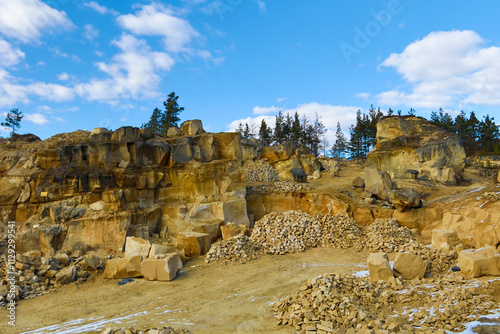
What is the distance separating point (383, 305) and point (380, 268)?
1.39m

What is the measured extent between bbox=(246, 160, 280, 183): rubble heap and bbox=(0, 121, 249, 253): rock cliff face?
35.5 ft

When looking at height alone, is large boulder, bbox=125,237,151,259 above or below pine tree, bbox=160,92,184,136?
below

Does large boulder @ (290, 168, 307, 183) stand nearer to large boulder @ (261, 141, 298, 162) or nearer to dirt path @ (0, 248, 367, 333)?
large boulder @ (261, 141, 298, 162)

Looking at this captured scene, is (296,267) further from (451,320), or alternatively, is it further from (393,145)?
(393,145)

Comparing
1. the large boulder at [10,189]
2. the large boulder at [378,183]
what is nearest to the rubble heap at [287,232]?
the large boulder at [378,183]

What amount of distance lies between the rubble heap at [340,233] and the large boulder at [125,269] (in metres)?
7.25

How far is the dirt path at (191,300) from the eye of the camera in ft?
21.8

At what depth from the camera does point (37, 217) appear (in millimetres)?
12164

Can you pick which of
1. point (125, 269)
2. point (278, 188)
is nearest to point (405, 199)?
point (278, 188)

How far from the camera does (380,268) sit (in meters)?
7.80

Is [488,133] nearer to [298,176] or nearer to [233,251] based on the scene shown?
[298,176]

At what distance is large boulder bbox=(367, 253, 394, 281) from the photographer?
777cm

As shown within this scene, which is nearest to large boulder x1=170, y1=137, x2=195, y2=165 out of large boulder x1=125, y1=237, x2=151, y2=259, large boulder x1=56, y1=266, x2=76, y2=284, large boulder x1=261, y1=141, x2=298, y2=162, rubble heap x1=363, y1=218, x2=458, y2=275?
large boulder x1=125, y1=237, x2=151, y2=259

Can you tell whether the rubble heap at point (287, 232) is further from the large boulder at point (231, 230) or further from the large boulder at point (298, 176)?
the large boulder at point (298, 176)
